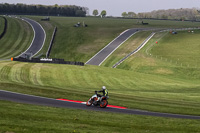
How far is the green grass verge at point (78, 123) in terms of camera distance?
18.1 meters

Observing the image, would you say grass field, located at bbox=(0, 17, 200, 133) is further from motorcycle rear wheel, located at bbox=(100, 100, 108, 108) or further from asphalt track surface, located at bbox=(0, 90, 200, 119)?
motorcycle rear wheel, located at bbox=(100, 100, 108, 108)

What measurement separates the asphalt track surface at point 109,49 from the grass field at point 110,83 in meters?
2.46

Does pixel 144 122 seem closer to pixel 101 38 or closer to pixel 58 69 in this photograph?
pixel 58 69

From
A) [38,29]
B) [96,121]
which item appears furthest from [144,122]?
[38,29]

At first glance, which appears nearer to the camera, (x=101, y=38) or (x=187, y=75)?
(x=187, y=75)

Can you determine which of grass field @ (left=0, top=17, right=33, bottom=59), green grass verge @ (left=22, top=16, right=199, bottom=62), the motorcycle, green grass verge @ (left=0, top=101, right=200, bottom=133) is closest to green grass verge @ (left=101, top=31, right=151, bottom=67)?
green grass verge @ (left=22, top=16, right=199, bottom=62)

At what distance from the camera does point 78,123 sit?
20281 millimetres

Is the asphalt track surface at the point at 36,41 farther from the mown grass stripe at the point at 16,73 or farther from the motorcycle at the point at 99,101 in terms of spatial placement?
the motorcycle at the point at 99,101

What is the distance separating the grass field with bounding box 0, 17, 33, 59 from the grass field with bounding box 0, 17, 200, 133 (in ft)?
36.3

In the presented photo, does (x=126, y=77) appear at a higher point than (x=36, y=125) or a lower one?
lower

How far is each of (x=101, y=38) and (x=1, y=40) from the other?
122ft

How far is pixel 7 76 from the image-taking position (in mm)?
52094

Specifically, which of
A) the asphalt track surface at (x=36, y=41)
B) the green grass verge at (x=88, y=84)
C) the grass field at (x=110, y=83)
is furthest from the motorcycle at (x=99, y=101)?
the asphalt track surface at (x=36, y=41)

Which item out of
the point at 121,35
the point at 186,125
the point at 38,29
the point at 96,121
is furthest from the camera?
the point at 38,29
